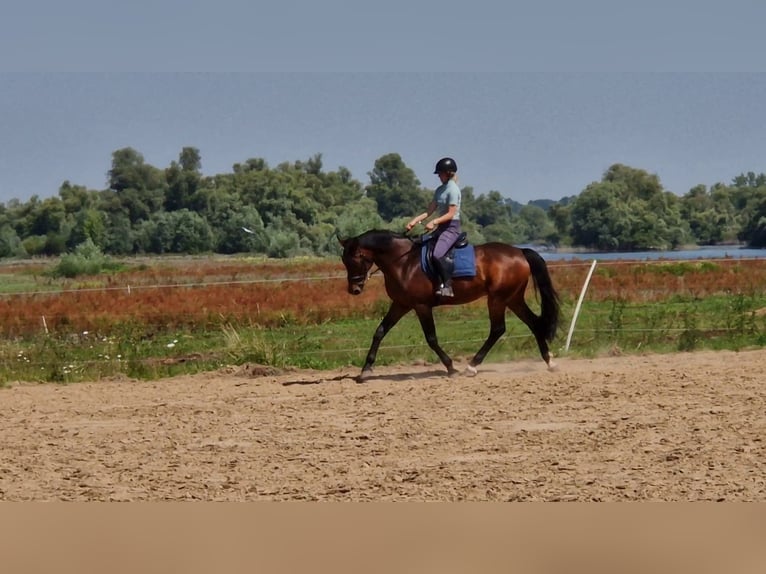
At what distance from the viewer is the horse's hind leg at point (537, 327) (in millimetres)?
11875

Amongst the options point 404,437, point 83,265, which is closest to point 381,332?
point 404,437

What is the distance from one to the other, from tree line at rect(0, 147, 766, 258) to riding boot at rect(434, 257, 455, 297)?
18353 mm

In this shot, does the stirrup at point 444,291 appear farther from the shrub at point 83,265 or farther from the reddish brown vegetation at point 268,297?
the shrub at point 83,265

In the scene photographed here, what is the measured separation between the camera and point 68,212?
164 ft

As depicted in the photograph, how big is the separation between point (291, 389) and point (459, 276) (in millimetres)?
2137

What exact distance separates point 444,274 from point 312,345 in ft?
11.5

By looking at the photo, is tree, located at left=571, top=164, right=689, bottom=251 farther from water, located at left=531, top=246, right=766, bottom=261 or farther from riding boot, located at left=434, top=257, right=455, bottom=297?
riding boot, located at left=434, top=257, right=455, bottom=297

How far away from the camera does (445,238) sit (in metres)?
11.4

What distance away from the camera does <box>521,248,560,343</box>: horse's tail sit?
11898 mm

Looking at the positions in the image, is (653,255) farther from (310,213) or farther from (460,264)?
(310,213)

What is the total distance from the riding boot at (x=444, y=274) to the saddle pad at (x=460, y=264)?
0.07 m

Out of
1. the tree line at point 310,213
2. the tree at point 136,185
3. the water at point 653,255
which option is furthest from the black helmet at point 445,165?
the tree at point 136,185

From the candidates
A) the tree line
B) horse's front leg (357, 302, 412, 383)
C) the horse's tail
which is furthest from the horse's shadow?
the tree line

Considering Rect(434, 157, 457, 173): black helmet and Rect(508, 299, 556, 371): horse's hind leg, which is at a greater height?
Rect(434, 157, 457, 173): black helmet
